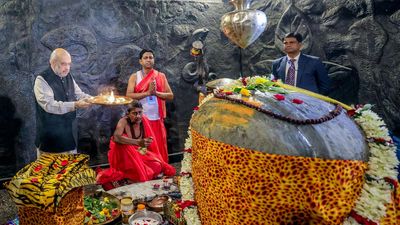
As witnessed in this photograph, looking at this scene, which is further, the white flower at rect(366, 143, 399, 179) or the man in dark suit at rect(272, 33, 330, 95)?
the man in dark suit at rect(272, 33, 330, 95)

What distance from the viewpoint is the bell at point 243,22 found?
4.76 m

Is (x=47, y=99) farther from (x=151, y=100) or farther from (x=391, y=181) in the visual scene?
(x=391, y=181)

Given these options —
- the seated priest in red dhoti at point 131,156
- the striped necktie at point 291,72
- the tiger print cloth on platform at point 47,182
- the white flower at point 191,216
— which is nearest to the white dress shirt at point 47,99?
the seated priest in red dhoti at point 131,156

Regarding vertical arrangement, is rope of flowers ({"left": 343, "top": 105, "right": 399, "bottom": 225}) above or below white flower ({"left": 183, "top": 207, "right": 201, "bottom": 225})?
above

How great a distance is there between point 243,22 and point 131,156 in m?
2.53

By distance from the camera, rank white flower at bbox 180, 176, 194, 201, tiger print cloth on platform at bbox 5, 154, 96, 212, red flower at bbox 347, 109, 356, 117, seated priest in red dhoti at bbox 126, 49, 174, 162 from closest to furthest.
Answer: red flower at bbox 347, 109, 356, 117
white flower at bbox 180, 176, 194, 201
tiger print cloth on platform at bbox 5, 154, 96, 212
seated priest in red dhoti at bbox 126, 49, 174, 162

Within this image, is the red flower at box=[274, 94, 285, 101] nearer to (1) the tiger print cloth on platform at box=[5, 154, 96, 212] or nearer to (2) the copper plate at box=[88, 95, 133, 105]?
(1) the tiger print cloth on platform at box=[5, 154, 96, 212]

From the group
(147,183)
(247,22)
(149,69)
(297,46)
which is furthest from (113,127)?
(297,46)

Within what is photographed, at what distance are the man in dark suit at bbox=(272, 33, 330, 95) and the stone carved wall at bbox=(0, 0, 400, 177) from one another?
0.72 metres

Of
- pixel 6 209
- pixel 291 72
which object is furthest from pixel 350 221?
pixel 6 209

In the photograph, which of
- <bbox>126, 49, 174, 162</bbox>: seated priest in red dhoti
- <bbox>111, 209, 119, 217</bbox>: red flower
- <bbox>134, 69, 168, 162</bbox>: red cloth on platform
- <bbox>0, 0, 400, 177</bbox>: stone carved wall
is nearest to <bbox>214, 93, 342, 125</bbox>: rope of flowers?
<bbox>111, 209, 119, 217</bbox>: red flower

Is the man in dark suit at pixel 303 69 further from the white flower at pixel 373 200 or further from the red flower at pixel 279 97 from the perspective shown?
the white flower at pixel 373 200

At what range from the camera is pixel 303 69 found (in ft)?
14.5

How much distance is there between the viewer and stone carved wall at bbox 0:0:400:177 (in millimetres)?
4551
